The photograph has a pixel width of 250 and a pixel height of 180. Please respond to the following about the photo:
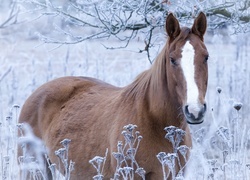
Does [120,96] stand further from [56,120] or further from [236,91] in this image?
[236,91]

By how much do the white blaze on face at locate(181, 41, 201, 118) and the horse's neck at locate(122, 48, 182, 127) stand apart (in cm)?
33

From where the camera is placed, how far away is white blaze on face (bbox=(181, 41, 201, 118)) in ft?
12.9

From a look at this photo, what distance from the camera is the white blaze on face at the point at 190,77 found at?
12.9 feet

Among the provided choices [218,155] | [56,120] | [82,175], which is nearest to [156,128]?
[82,175]

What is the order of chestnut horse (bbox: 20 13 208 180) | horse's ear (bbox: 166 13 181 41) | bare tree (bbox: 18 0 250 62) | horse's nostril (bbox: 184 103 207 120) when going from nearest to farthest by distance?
horse's nostril (bbox: 184 103 207 120)
chestnut horse (bbox: 20 13 208 180)
horse's ear (bbox: 166 13 181 41)
bare tree (bbox: 18 0 250 62)

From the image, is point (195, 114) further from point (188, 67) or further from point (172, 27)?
point (172, 27)

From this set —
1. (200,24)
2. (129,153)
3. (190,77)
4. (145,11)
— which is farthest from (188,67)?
(145,11)

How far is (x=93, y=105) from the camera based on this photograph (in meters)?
5.42

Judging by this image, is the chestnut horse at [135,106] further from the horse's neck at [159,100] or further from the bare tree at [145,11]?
the bare tree at [145,11]

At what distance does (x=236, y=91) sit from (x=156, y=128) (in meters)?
3.79

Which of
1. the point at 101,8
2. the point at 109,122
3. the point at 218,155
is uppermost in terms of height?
the point at 101,8

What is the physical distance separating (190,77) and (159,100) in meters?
0.54

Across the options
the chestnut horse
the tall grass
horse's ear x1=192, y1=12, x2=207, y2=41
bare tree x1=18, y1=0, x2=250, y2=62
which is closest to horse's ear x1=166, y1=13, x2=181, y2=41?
the chestnut horse

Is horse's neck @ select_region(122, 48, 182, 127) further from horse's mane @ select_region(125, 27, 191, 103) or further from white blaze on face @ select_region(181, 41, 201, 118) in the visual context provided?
white blaze on face @ select_region(181, 41, 201, 118)
